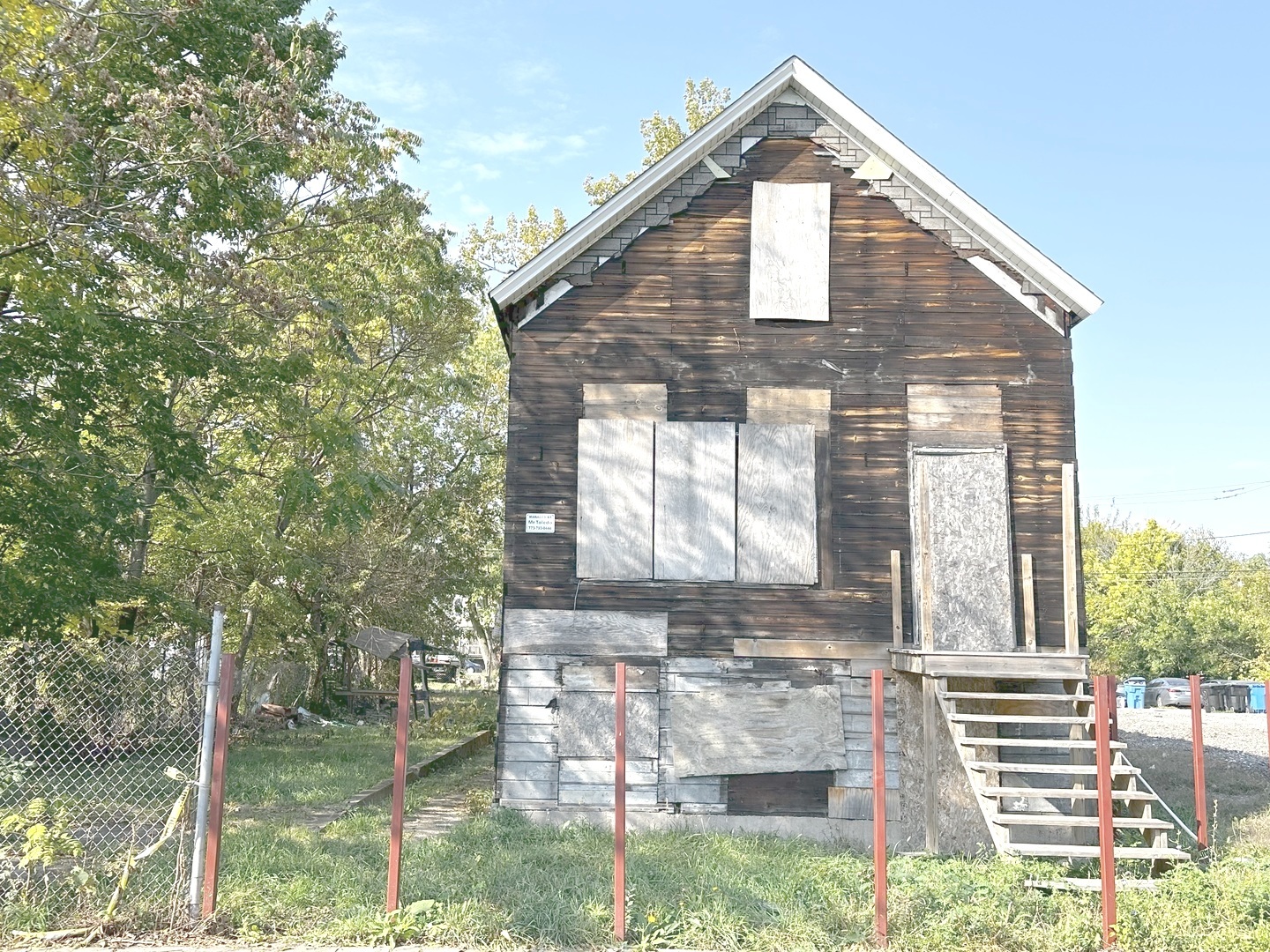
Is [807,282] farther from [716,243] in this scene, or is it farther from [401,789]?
[401,789]

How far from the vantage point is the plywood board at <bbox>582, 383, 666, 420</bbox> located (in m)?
11.6

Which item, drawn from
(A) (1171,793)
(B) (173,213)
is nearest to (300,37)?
(B) (173,213)

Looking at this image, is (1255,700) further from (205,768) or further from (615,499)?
(205,768)

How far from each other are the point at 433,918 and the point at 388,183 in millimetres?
14911

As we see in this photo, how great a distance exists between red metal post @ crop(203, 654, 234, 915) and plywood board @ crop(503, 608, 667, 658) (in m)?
4.43

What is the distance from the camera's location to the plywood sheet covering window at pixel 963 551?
1103 centimetres

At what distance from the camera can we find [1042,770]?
844cm

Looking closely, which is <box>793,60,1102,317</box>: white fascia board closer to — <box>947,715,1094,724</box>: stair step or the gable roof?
the gable roof

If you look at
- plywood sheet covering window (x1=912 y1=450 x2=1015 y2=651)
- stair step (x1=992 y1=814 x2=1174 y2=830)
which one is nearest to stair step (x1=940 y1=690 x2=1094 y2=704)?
plywood sheet covering window (x1=912 y1=450 x2=1015 y2=651)

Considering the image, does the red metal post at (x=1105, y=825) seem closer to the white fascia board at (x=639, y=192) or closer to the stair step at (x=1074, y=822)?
the stair step at (x=1074, y=822)

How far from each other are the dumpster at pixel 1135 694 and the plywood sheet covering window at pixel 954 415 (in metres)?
41.5

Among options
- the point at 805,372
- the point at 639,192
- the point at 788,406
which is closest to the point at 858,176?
the point at 805,372

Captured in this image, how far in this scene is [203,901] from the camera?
22.0ft

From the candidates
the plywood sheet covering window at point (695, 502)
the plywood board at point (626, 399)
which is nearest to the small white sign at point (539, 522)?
the plywood sheet covering window at point (695, 502)
